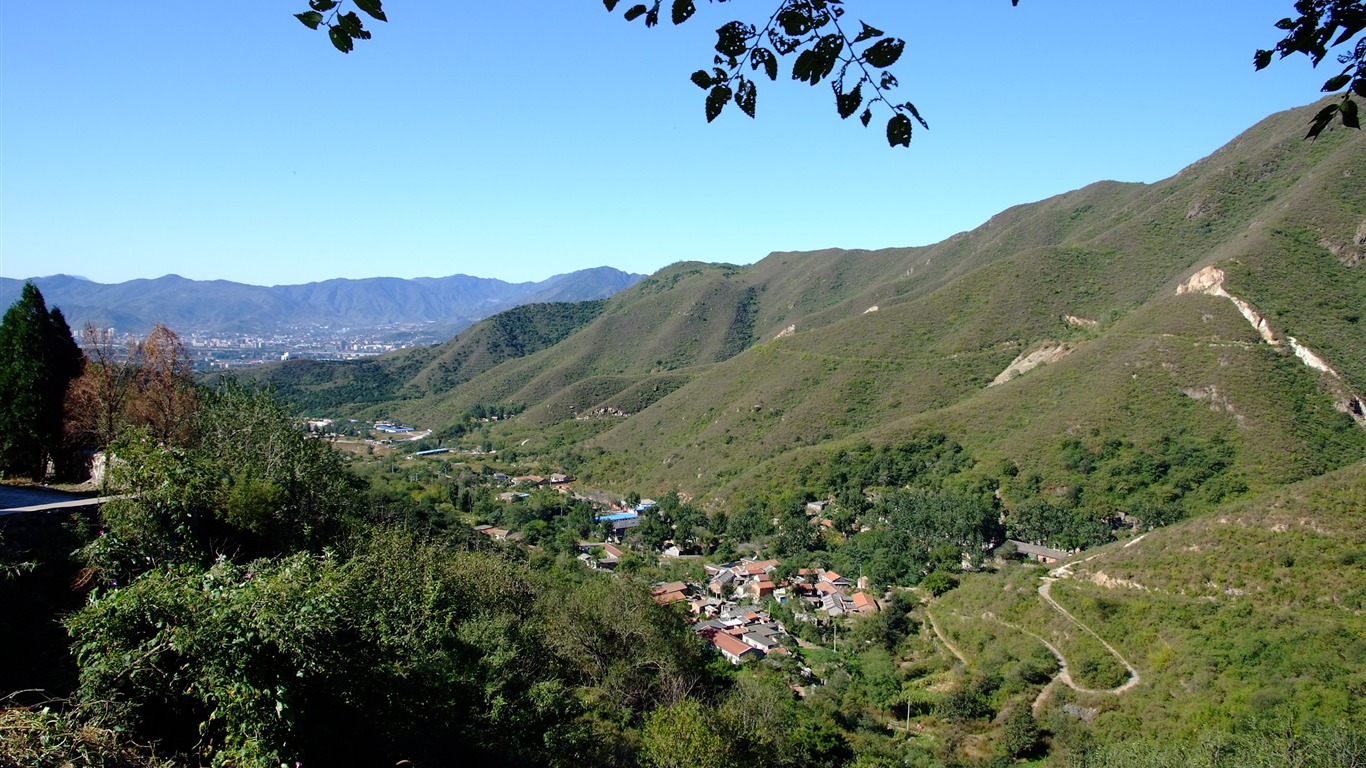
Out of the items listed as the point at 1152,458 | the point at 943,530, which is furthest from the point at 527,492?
the point at 1152,458

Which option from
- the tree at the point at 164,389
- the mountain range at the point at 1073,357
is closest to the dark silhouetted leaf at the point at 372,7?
the tree at the point at 164,389

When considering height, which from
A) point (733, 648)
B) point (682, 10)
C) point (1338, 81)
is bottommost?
point (733, 648)

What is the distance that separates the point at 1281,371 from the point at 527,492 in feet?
164

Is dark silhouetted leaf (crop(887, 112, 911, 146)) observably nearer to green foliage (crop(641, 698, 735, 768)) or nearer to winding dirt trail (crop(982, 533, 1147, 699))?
green foliage (crop(641, 698, 735, 768))

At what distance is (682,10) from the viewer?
2.73 meters

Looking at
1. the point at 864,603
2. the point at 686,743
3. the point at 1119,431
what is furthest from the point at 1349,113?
the point at 1119,431

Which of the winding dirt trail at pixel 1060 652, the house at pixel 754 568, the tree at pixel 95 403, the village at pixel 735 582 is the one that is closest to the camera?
the tree at pixel 95 403

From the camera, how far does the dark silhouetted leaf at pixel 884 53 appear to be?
2.58 meters

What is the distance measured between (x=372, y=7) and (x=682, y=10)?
1.18 meters

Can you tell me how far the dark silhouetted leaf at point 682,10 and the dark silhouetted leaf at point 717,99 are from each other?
305mm

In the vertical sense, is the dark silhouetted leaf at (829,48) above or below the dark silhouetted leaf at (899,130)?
above

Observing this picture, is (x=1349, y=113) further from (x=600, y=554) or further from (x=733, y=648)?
Result: (x=600, y=554)

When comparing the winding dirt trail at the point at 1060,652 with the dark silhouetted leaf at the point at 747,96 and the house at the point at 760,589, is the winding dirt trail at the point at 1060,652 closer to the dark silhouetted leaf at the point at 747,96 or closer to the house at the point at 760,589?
A: the house at the point at 760,589

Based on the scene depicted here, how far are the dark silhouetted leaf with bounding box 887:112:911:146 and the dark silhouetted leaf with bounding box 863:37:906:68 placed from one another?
0.72 ft
